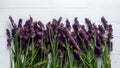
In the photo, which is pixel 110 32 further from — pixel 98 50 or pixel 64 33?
pixel 64 33

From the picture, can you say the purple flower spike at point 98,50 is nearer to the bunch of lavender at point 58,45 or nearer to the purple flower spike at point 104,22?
the bunch of lavender at point 58,45

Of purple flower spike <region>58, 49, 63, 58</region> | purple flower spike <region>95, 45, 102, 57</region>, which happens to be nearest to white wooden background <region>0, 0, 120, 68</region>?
purple flower spike <region>95, 45, 102, 57</region>

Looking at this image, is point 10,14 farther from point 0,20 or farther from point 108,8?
point 108,8

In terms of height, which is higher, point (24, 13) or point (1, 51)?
point (24, 13)

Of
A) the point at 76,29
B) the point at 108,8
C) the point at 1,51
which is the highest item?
the point at 108,8

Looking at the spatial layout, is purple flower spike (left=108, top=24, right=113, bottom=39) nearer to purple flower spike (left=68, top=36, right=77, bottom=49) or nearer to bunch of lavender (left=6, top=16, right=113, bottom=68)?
bunch of lavender (left=6, top=16, right=113, bottom=68)

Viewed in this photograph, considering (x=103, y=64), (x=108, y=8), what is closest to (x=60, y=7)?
(x=108, y=8)
